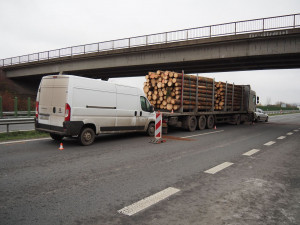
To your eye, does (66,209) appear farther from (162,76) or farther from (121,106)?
(162,76)

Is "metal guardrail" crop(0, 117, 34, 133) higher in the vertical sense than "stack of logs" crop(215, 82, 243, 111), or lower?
lower

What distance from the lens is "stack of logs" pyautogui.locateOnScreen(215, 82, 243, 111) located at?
54.0ft

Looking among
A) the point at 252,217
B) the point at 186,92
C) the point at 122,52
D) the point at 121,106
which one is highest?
the point at 122,52

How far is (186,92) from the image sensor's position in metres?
13.1

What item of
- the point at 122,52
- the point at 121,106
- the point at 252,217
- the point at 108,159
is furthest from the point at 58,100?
the point at 122,52

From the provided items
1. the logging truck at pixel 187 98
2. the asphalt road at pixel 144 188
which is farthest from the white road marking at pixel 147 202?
the logging truck at pixel 187 98

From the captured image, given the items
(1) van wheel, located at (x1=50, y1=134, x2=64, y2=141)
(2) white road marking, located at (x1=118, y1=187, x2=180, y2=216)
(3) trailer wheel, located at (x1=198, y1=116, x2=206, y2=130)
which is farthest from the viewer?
(3) trailer wheel, located at (x1=198, y1=116, x2=206, y2=130)

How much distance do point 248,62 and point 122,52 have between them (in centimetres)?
1260

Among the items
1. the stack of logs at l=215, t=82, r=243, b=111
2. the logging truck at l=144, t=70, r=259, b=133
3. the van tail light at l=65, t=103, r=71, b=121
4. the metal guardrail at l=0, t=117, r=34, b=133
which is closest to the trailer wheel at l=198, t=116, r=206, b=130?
the logging truck at l=144, t=70, r=259, b=133

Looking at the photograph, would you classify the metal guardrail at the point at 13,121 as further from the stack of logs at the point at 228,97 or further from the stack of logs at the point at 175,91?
the stack of logs at the point at 228,97

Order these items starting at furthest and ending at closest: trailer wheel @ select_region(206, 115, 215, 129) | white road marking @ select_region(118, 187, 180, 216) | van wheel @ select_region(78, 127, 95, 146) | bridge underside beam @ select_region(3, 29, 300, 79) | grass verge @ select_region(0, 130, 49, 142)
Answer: bridge underside beam @ select_region(3, 29, 300, 79) → trailer wheel @ select_region(206, 115, 215, 129) → grass verge @ select_region(0, 130, 49, 142) → van wheel @ select_region(78, 127, 95, 146) → white road marking @ select_region(118, 187, 180, 216)

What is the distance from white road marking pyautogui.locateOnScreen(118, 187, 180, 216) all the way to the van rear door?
4729 mm

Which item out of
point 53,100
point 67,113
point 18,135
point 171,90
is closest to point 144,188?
point 67,113

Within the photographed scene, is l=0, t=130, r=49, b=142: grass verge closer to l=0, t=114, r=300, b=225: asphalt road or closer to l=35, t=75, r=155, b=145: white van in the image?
l=35, t=75, r=155, b=145: white van
